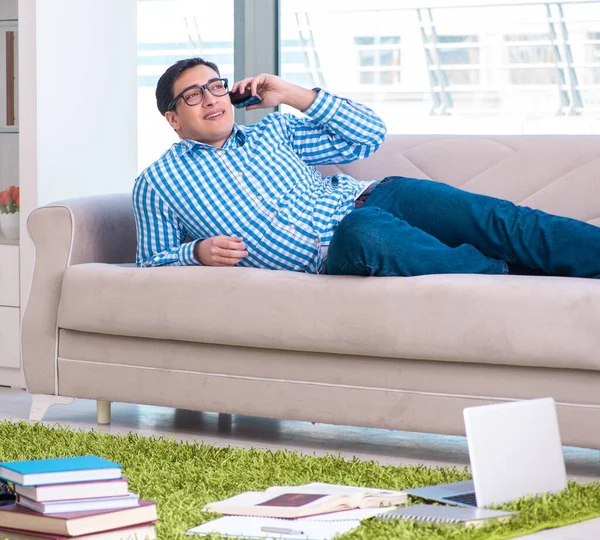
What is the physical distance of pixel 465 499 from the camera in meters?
2.05

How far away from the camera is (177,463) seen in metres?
2.44

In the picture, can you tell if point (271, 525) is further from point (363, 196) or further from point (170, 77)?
point (170, 77)

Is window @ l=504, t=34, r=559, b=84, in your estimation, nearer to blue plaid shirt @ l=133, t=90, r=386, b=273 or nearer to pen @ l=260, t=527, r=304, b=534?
blue plaid shirt @ l=133, t=90, r=386, b=273

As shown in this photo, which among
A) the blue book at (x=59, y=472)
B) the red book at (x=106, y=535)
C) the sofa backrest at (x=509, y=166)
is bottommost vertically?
the red book at (x=106, y=535)

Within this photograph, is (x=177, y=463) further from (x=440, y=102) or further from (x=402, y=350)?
(x=440, y=102)

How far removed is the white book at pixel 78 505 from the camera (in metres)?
1.72

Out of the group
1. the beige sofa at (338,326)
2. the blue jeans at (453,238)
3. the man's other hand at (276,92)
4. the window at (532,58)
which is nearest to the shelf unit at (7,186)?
the beige sofa at (338,326)

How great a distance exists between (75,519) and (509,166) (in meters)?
1.88

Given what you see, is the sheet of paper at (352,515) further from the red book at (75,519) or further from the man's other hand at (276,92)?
the man's other hand at (276,92)

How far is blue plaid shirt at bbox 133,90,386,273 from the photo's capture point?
2.97 meters

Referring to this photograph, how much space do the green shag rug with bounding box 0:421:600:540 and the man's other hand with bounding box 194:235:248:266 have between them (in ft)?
1.54

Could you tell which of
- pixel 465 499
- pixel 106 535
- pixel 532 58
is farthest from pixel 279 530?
pixel 532 58

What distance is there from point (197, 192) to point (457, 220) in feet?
2.25

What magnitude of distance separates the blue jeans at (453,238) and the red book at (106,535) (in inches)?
40.3
